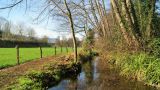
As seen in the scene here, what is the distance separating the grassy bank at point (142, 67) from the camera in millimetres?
15758

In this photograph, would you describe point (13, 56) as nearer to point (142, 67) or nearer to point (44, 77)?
point (44, 77)

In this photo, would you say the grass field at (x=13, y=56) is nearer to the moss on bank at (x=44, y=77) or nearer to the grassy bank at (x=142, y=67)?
the moss on bank at (x=44, y=77)

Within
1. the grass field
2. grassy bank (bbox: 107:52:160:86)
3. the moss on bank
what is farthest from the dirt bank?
grassy bank (bbox: 107:52:160:86)

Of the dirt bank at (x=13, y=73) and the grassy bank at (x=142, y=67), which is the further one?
the grassy bank at (x=142, y=67)

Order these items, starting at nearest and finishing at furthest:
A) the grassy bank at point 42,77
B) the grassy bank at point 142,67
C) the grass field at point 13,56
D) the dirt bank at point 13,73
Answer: the grassy bank at point 42,77 < the dirt bank at point 13,73 < the grassy bank at point 142,67 < the grass field at point 13,56

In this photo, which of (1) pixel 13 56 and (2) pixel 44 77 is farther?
(1) pixel 13 56

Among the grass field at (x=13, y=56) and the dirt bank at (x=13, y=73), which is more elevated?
the grass field at (x=13, y=56)

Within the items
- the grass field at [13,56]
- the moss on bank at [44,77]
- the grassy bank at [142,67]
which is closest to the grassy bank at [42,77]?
the moss on bank at [44,77]

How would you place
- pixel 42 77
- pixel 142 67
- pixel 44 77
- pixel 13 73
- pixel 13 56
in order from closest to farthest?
1. pixel 42 77
2. pixel 44 77
3. pixel 142 67
4. pixel 13 73
5. pixel 13 56

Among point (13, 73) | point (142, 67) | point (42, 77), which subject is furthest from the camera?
point (13, 73)

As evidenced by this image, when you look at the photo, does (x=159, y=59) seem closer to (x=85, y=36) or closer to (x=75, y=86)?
(x=75, y=86)

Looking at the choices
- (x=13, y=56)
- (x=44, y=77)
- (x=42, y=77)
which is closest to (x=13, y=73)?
(x=44, y=77)

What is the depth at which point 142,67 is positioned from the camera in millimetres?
17141

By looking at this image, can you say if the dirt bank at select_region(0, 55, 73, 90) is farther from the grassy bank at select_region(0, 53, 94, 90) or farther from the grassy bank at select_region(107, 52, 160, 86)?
the grassy bank at select_region(107, 52, 160, 86)
